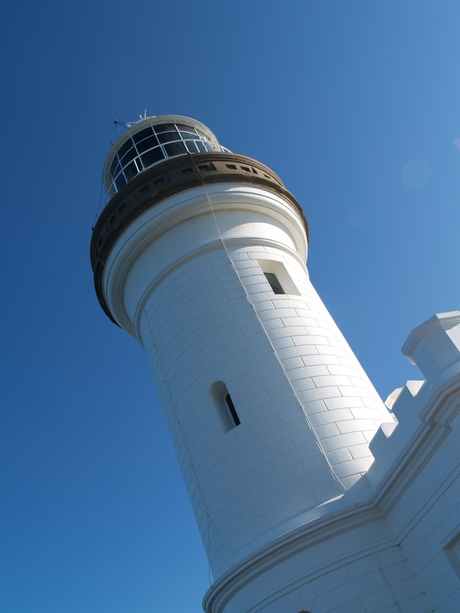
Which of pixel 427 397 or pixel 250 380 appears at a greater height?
pixel 250 380

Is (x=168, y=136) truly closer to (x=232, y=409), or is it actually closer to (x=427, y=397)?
(x=232, y=409)

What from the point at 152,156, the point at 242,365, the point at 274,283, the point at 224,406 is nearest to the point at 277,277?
the point at 274,283

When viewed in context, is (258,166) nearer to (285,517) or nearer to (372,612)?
(285,517)

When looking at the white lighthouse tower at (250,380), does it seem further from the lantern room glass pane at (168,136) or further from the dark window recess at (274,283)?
the lantern room glass pane at (168,136)

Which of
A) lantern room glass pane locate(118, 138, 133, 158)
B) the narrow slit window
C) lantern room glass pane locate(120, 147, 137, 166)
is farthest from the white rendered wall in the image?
lantern room glass pane locate(118, 138, 133, 158)

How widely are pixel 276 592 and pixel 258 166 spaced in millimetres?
9072

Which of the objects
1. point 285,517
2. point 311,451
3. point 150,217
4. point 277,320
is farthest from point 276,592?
point 150,217

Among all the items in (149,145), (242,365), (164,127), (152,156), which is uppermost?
(164,127)

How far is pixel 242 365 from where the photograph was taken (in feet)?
27.9

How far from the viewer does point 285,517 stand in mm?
7047

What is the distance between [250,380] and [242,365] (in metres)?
0.32

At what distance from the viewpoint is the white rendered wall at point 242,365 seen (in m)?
7.38

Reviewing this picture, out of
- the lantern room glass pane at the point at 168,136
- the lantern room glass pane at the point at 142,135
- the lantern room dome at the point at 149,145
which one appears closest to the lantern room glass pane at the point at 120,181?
the lantern room dome at the point at 149,145

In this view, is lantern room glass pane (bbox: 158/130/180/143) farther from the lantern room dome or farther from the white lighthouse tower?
the white lighthouse tower
